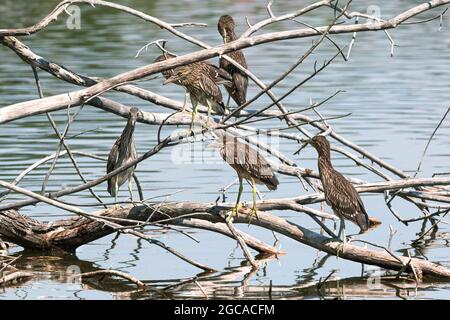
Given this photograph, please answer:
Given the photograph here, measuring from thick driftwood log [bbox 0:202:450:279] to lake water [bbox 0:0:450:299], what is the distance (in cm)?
15

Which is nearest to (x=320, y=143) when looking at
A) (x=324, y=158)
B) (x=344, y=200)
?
(x=324, y=158)

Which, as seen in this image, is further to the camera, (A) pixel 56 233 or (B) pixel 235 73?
(B) pixel 235 73

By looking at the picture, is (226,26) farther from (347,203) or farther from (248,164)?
(347,203)

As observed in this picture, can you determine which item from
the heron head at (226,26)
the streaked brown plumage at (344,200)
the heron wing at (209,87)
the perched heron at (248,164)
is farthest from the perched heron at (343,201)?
the heron head at (226,26)

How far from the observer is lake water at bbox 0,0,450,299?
930 centimetres

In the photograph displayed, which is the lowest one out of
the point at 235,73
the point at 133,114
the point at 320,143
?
the point at 320,143

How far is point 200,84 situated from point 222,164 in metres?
3.69

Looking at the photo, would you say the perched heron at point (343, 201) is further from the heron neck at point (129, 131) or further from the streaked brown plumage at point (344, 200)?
the heron neck at point (129, 131)

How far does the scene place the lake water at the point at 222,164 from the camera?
930cm

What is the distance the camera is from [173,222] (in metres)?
9.45

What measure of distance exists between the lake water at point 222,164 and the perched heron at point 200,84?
125 cm

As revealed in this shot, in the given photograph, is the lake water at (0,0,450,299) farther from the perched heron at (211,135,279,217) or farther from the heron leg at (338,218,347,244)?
the perched heron at (211,135,279,217)

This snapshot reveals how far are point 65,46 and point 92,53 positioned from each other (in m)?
1.46

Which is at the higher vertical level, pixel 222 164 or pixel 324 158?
pixel 222 164
